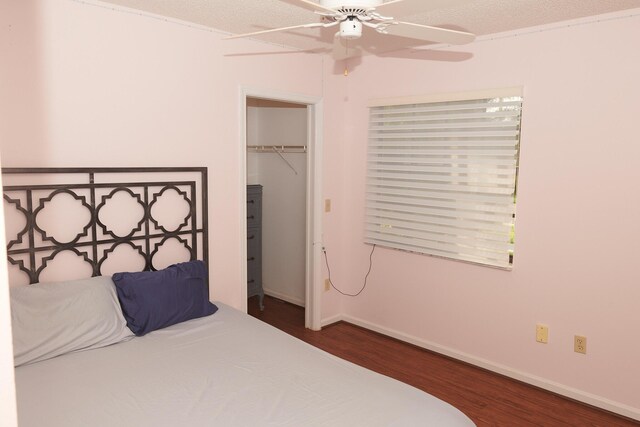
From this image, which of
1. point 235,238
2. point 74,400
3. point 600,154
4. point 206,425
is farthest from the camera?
point 235,238

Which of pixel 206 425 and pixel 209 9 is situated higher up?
pixel 209 9

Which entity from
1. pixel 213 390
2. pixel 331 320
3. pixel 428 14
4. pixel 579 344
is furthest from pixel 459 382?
pixel 428 14

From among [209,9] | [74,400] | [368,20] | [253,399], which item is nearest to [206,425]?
[253,399]

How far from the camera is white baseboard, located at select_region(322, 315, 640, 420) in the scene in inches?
113

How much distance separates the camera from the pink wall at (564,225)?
279cm

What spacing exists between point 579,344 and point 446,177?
144cm

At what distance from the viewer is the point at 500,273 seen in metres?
3.34

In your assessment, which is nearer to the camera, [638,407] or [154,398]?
[154,398]

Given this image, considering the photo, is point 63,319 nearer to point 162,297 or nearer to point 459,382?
Result: point 162,297

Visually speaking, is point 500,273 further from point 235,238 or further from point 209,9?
point 209,9

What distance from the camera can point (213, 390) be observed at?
6.65 ft

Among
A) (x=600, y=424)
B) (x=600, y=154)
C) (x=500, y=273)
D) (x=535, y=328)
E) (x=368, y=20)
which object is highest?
(x=368, y=20)

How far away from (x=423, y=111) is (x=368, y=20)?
2.00 metres

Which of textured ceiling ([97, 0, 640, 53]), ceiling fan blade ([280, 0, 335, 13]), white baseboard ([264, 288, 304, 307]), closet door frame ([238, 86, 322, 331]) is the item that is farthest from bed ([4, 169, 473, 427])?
white baseboard ([264, 288, 304, 307])
